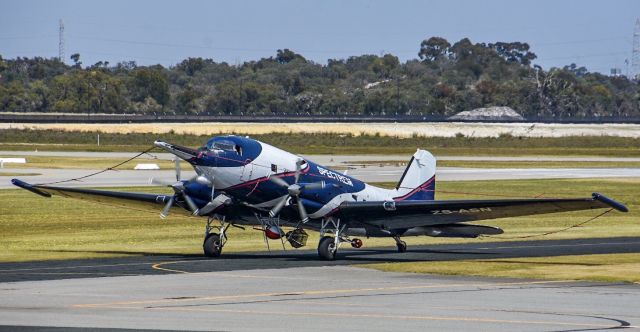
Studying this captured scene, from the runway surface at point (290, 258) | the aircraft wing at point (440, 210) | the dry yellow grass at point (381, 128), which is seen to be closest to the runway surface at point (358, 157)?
the dry yellow grass at point (381, 128)

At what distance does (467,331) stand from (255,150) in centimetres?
1481

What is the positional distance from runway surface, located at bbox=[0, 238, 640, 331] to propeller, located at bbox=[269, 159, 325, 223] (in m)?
1.49

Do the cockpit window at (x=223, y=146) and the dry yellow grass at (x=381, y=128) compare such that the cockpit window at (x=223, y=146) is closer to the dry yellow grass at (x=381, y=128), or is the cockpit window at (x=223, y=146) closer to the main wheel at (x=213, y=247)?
the main wheel at (x=213, y=247)

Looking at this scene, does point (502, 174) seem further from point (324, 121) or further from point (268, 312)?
point (324, 121)

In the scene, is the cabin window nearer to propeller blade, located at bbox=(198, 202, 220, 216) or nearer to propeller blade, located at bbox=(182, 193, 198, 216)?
propeller blade, located at bbox=(198, 202, 220, 216)

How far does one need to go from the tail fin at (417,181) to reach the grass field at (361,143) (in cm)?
9535

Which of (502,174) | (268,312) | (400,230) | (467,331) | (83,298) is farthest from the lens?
(502,174)

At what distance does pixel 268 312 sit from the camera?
24.6 m

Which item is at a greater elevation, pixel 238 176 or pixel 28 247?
pixel 238 176

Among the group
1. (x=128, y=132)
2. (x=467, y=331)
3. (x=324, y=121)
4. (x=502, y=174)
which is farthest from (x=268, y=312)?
(x=324, y=121)

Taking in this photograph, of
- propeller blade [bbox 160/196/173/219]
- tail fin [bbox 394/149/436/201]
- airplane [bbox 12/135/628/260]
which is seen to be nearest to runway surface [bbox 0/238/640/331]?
airplane [bbox 12/135/628/260]

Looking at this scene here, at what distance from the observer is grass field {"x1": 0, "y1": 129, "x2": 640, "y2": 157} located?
141m

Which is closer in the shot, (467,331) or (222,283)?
(467,331)

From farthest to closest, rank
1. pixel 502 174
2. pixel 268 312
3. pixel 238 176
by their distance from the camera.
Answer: pixel 502 174 → pixel 238 176 → pixel 268 312
